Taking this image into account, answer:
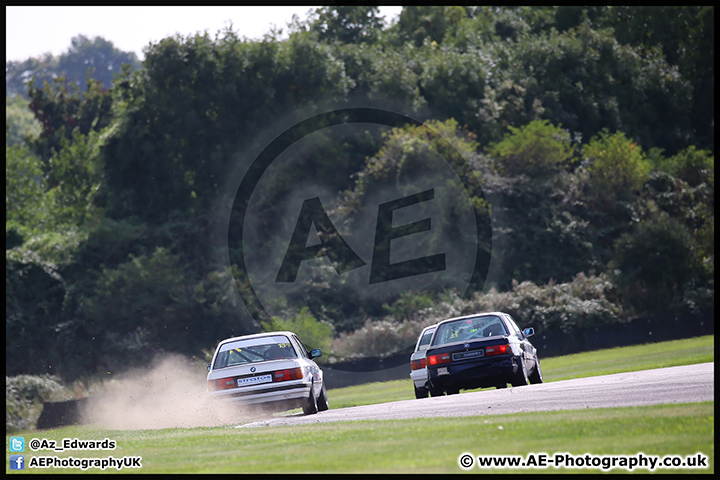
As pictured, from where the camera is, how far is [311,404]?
52.3 feet

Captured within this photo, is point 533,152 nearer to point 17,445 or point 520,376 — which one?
point 520,376

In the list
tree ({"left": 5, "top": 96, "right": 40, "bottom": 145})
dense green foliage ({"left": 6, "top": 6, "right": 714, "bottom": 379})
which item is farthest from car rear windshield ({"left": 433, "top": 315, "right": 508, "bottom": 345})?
tree ({"left": 5, "top": 96, "right": 40, "bottom": 145})

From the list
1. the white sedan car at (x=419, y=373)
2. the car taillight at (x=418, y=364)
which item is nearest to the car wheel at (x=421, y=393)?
the white sedan car at (x=419, y=373)

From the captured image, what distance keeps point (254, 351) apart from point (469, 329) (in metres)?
4.00

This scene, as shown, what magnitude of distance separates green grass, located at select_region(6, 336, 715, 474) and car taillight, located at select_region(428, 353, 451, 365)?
15.1 feet

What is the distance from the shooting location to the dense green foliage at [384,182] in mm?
37500

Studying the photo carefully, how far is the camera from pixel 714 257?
120 ft

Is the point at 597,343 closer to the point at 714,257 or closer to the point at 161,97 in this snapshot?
the point at 714,257

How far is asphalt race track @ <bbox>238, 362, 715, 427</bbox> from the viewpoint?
38.2ft

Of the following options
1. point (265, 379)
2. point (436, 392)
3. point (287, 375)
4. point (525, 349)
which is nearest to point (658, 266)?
point (525, 349)

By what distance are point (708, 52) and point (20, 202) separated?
45040mm

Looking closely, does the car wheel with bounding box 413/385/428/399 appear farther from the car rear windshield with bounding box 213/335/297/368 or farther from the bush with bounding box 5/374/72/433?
the bush with bounding box 5/374/72/433

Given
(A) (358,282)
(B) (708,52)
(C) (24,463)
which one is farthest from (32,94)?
(C) (24,463)

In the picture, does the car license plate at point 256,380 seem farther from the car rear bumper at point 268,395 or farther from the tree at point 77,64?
the tree at point 77,64
